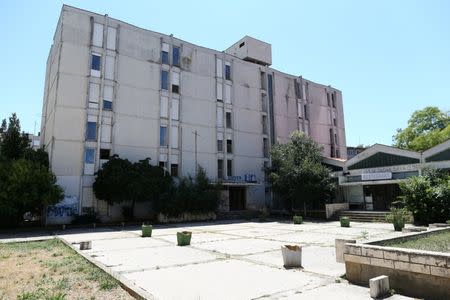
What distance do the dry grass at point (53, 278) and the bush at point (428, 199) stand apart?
759 inches

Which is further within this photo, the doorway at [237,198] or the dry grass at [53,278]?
the doorway at [237,198]

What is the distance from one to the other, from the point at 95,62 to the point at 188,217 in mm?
15802

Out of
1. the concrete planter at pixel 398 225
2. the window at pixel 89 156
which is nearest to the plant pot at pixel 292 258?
the concrete planter at pixel 398 225

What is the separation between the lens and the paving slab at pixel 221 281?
6820 mm

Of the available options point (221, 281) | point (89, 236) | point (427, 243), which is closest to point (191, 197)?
point (89, 236)

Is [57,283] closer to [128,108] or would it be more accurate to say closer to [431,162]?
[128,108]

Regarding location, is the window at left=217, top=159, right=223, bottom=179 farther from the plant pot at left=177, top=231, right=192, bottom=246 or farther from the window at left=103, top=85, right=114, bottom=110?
the plant pot at left=177, top=231, right=192, bottom=246

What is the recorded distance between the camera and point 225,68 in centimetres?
3797

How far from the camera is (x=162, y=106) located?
32375mm

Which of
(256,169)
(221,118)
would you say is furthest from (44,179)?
(256,169)

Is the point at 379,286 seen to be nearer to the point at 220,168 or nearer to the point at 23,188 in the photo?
the point at 23,188

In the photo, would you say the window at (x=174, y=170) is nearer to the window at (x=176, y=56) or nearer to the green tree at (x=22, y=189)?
the window at (x=176, y=56)

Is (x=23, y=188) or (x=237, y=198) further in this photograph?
(x=237, y=198)

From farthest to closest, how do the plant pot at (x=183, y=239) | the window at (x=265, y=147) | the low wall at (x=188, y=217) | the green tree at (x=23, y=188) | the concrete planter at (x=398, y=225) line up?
the window at (x=265, y=147) < the low wall at (x=188, y=217) < the green tree at (x=23, y=188) < the concrete planter at (x=398, y=225) < the plant pot at (x=183, y=239)
